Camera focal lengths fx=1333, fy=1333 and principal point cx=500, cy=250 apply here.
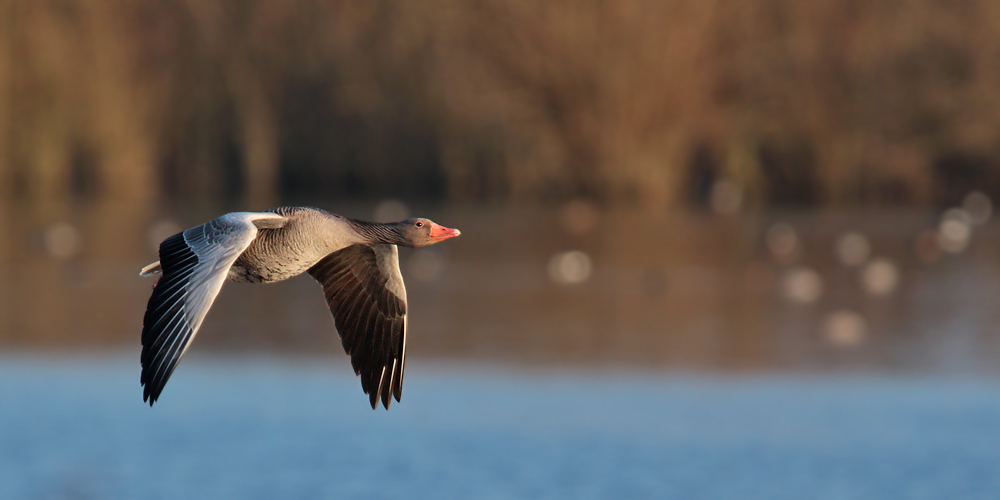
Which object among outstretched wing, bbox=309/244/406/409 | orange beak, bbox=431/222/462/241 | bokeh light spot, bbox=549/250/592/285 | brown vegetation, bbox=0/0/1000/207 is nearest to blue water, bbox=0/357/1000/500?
outstretched wing, bbox=309/244/406/409

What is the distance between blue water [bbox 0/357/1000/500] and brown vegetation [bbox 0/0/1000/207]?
74.6 feet

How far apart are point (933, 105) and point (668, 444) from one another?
86.2 feet

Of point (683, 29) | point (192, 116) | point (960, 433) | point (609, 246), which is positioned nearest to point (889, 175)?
point (683, 29)

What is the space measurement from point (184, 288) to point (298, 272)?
98 cm

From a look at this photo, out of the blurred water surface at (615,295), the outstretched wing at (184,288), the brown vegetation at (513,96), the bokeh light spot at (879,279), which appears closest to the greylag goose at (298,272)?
the outstretched wing at (184,288)

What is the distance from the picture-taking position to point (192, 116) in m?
41.9

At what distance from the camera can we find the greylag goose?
6.13m

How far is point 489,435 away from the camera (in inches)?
531

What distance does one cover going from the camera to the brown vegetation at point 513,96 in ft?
122

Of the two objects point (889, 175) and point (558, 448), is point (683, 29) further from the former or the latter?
point (558, 448)

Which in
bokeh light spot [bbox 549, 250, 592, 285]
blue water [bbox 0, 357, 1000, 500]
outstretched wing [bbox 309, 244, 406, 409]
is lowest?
blue water [bbox 0, 357, 1000, 500]

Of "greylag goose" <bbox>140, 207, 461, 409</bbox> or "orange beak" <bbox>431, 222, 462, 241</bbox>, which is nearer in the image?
"greylag goose" <bbox>140, 207, 461, 409</bbox>

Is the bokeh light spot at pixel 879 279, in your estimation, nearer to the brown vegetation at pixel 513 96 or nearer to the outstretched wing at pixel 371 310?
the brown vegetation at pixel 513 96

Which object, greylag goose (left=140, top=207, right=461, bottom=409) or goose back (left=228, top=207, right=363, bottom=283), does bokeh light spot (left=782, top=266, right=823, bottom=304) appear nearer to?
greylag goose (left=140, top=207, right=461, bottom=409)
